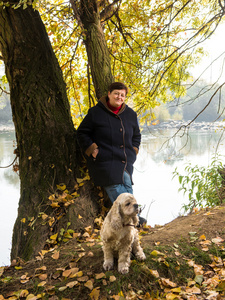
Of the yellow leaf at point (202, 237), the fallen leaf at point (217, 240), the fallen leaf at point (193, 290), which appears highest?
the yellow leaf at point (202, 237)

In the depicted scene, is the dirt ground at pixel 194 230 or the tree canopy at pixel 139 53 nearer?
the dirt ground at pixel 194 230

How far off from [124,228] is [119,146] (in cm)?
142

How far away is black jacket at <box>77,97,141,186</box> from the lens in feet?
11.7

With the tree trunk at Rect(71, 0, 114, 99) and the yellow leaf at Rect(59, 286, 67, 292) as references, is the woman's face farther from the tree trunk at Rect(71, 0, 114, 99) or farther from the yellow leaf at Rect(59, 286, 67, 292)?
the yellow leaf at Rect(59, 286, 67, 292)

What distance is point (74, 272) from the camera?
272 centimetres

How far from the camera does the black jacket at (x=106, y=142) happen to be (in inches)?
141

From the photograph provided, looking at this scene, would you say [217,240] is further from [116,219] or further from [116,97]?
[116,97]

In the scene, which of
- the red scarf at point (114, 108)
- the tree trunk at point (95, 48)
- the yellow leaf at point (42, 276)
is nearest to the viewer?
the yellow leaf at point (42, 276)

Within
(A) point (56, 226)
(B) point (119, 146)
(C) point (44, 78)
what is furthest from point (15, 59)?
(A) point (56, 226)

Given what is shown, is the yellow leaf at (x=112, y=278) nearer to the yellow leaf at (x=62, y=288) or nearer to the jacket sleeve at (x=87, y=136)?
the yellow leaf at (x=62, y=288)

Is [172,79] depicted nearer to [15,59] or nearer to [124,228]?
[15,59]

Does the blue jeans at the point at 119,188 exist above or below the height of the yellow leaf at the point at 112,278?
above

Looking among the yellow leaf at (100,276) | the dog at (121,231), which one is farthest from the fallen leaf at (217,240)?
the yellow leaf at (100,276)

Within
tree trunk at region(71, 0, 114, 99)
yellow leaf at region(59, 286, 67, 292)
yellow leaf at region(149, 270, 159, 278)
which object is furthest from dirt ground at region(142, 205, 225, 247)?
tree trunk at region(71, 0, 114, 99)
